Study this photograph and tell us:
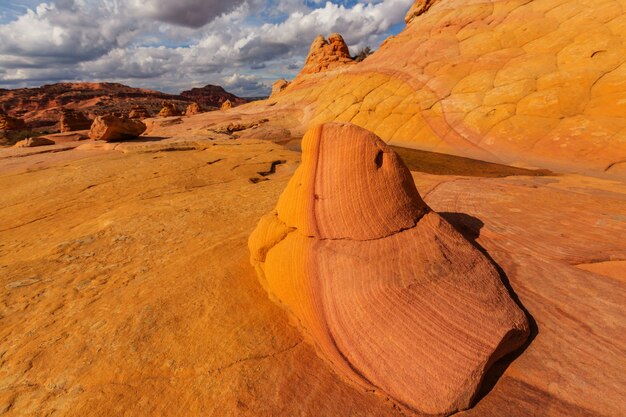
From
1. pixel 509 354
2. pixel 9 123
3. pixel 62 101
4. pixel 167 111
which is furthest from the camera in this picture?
pixel 62 101

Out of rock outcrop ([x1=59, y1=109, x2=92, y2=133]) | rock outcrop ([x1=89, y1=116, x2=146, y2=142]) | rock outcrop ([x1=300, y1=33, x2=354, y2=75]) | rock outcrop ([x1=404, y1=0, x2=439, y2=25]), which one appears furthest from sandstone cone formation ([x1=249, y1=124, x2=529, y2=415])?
rock outcrop ([x1=59, y1=109, x2=92, y2=133])

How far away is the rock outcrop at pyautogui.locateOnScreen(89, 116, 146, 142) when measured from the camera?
12.6 metres

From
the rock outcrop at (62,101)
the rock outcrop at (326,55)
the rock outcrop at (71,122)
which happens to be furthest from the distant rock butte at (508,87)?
the rock outcrop at (62,101)

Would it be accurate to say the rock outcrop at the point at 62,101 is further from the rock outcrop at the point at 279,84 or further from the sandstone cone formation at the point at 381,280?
the sandstone cone formation at the point at 381,280

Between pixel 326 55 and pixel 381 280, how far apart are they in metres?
36.3

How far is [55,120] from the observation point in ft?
154

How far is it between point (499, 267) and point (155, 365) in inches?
117

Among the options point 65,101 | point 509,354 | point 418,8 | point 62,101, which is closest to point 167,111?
point 418,8

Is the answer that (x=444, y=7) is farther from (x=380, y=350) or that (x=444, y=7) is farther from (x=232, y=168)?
(x=380, y=350)

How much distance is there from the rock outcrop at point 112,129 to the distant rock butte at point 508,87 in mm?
9961

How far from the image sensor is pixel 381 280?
7.16 feet

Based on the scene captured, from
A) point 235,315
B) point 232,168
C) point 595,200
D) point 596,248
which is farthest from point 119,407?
point 232,168

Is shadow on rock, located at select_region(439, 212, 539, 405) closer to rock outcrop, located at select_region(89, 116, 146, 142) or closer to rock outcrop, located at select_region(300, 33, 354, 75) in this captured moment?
rock outcrop, located at select_region(89, 116, 146, 142)

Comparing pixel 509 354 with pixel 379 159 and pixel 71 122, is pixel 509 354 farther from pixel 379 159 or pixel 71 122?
pixel 71 122
